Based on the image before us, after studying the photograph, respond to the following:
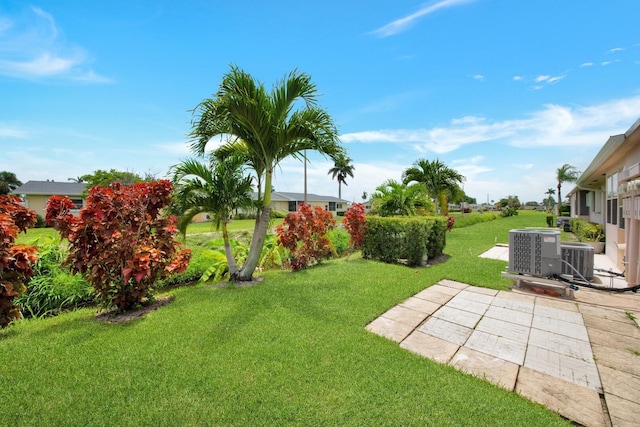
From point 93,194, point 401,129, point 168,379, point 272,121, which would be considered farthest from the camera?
point 401,129

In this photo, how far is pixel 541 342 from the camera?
3154 mm

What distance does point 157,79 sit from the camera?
764cm

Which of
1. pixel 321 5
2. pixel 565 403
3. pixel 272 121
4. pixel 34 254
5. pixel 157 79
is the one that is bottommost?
pixel 565 403

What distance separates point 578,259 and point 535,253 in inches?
34.2

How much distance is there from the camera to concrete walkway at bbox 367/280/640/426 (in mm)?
2250

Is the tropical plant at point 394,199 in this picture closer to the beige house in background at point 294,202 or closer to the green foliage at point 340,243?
the green foliage at point 340,243

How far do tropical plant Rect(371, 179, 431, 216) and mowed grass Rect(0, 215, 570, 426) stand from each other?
8.24 m

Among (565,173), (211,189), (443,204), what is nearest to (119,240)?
(211,189)

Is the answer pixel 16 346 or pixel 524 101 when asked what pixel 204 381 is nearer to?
pixel 16 346

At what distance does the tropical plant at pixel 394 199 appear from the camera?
1155 cm

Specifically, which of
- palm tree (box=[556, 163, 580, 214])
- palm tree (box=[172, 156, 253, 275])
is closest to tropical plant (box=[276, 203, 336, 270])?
palm tree (box=[172, 156, 253, 275])

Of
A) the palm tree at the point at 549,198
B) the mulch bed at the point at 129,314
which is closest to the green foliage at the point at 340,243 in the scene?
the mulch bed at the point at 129,314

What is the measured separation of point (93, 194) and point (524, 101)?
12.7 meters

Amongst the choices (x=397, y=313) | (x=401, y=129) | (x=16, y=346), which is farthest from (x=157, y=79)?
(x=401, y=129)
